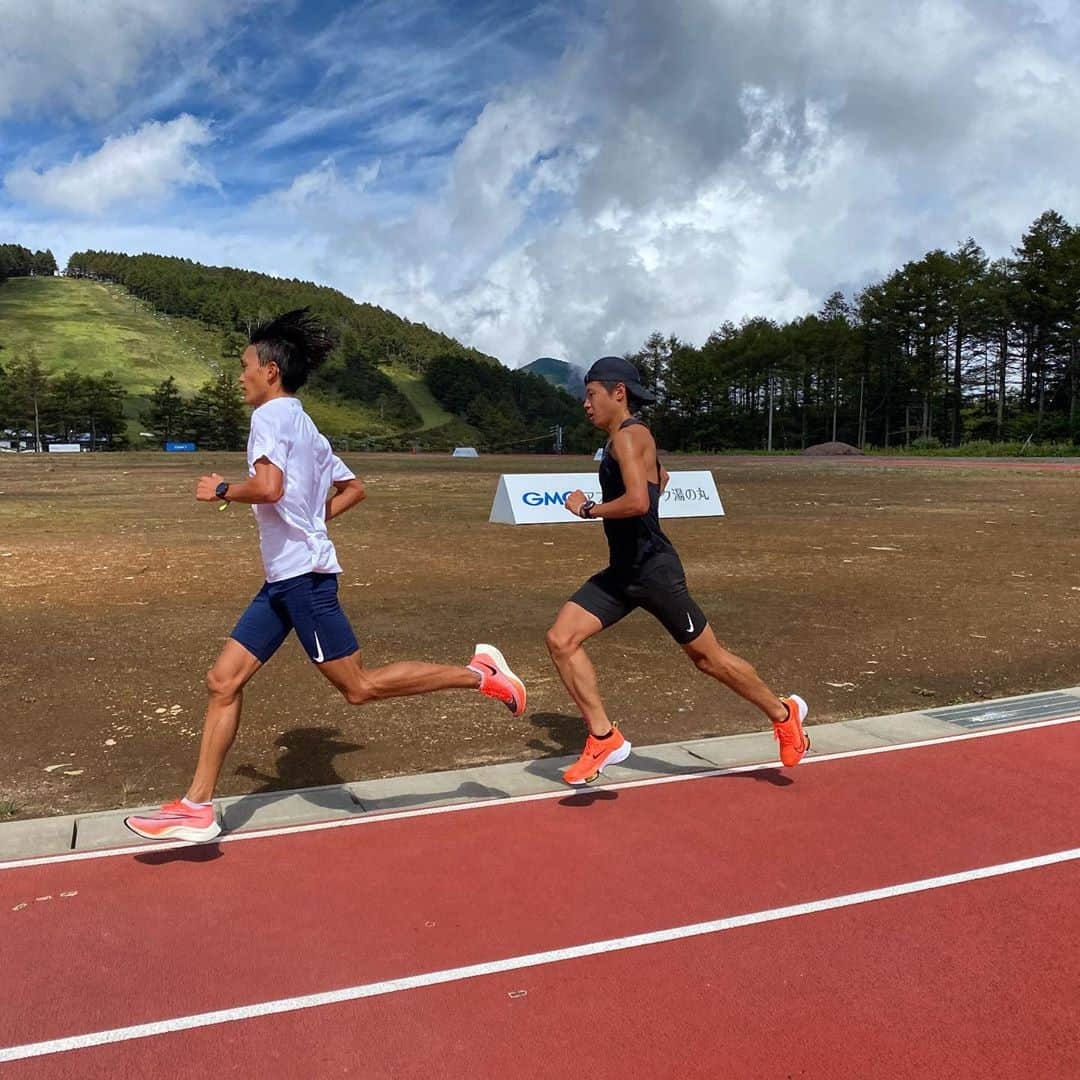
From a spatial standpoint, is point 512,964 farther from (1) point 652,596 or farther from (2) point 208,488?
(2) point 208,488

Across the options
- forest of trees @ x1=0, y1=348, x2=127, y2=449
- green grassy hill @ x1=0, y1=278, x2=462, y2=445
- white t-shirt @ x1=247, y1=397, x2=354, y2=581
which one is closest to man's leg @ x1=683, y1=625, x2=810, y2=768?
white t-shirt @ x1=247, y1=397, x2=354, y2=581

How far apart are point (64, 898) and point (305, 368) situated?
2304mm

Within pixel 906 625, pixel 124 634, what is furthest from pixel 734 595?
pixel 124 634

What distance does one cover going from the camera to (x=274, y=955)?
325 centimetres

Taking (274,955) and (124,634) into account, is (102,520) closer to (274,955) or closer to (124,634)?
(124,634)

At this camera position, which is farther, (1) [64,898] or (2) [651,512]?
(2) [651,512]

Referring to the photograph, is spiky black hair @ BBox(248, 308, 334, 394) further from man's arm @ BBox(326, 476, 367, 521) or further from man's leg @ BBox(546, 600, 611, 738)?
man's leg @ BBox(546, 600, 611, 738)

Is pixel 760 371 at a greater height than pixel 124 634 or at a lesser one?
greater

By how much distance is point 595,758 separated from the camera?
4.67 m

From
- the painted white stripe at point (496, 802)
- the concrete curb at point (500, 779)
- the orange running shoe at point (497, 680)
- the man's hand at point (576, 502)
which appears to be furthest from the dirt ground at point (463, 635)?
the man's hand at point (576, 502)

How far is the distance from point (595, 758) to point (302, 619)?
62.9 inches

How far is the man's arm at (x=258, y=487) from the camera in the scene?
366 centimetres

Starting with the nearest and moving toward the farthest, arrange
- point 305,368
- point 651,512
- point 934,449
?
point 305,368, point 651,512, point 934,449

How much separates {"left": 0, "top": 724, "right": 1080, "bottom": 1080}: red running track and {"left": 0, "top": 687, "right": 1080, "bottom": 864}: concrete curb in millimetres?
206
